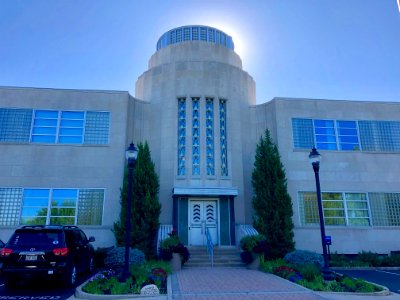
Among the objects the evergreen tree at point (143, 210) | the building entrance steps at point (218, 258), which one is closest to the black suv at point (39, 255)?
the evergreen tree at point (143, 210)

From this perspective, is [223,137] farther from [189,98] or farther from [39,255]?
[39,255]

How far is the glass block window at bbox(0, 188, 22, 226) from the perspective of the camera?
14.8 metres

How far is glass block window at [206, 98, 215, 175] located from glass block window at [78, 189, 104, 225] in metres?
5.61

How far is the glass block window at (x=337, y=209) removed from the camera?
53.9 feet

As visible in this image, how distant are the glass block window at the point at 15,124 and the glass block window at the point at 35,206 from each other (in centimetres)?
278

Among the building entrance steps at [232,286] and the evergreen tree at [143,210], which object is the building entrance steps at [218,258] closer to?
the building entrance steps at [232,286]

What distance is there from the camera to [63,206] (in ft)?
49.9

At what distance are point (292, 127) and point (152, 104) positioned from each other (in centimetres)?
802

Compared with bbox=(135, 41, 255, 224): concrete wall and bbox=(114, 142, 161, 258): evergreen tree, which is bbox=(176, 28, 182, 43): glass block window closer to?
bbox=(135, 41, 255, 224): concrete wall

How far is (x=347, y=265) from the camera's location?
14.0 metres

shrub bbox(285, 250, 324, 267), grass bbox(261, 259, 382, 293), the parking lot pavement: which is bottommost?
the parking lot pavement

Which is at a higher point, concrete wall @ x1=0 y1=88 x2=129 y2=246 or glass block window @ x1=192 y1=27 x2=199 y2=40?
glass block window @ x1=192 y1=27 x2=199 y2=40

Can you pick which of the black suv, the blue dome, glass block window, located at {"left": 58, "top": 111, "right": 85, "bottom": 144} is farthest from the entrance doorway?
the blue dome

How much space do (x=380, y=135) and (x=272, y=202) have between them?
8.22 m
